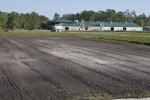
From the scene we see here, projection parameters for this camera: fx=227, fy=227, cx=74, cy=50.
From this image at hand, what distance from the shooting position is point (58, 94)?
721 centimetres

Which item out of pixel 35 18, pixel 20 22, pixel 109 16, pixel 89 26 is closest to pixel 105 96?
pixel 89 26

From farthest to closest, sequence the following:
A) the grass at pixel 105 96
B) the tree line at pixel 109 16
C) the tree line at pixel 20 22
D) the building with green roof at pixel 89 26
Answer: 1. the tree line at pixel 109 16
2. the tree line at pixel 20 22
3. the building with green roof at pixel 89 26
4. the grass at pixel 105 96

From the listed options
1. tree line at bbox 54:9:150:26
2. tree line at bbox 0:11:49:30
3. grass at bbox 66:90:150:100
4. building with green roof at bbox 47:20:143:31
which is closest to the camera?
grass at bbox 66:90:150:100

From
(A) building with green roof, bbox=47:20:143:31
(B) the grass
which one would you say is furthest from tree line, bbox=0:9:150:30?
(B) the grass

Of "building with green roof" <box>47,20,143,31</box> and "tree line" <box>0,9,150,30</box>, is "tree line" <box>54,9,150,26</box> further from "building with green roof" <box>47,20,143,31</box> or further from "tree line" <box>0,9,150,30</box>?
"building with green roof" <box>47,20,143,31</box>

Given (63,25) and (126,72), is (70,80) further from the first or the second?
(63,25)

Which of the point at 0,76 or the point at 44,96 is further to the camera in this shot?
the point at 0,76

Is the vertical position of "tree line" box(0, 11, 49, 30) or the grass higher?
"tree line" box(0, 11, 49, 30)

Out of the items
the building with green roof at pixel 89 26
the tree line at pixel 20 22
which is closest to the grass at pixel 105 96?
the building with green roof at pixel 89 26

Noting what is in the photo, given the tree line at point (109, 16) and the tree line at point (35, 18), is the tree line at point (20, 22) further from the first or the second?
the tree line at point (109, 16)

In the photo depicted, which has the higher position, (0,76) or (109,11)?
(109,11)

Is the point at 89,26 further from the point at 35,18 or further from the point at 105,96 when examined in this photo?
the point at 105,96

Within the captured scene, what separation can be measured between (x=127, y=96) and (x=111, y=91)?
2.29 feet

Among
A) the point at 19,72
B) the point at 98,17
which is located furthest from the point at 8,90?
the point at 98,17
